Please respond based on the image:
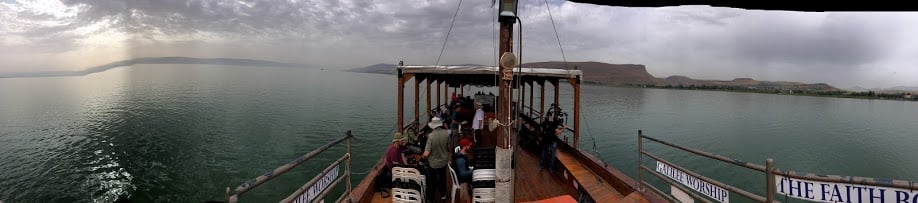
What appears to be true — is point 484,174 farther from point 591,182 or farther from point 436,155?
point 591,182

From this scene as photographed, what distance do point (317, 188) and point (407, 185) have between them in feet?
4.11

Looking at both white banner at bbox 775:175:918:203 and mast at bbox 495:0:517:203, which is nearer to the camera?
white banner at bbox 775:175:918:203

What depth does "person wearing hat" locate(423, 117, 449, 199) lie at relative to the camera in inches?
204

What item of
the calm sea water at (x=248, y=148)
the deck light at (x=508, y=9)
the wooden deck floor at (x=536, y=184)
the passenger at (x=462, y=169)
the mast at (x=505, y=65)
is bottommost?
the calm sea water at (x=248, y=148)

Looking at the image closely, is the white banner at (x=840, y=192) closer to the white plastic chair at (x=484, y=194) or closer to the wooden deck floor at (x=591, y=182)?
the wooden deck floor at (x=591, y=182)

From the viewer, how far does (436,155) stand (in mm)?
5266

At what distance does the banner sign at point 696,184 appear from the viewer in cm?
374

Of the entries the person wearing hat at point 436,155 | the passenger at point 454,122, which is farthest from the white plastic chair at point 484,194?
the passenger at point 454,122

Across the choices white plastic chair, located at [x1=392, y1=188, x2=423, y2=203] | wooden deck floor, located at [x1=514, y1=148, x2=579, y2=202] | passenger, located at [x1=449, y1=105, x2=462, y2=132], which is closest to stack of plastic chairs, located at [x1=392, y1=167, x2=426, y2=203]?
white plastic chair, located at [x1=392, y1=188, x2=423, y2=203]

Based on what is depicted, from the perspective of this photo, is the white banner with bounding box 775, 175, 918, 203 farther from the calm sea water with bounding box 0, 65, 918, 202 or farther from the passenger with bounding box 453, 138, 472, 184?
the calm sea water with bounding box 0, 65, 918, 202

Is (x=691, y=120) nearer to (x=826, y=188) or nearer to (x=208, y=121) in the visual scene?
(x=826, y=188)

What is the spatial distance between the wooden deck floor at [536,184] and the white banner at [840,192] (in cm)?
317

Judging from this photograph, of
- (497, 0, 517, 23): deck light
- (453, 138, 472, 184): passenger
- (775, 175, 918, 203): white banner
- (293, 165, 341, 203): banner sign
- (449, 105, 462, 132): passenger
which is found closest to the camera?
(775, 175, 918, 203): white banner

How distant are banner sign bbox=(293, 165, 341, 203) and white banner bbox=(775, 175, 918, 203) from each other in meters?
4.31
